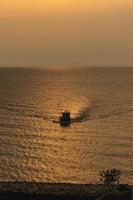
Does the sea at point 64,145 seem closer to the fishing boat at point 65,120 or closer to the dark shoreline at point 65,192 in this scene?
the fishing boat at point 65,120

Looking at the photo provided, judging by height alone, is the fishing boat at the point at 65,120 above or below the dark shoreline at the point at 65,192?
above

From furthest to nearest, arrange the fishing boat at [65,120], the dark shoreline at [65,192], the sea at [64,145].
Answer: the fishing boat at [65,120]
the sea at [64,145]
the dark shoreline at [65,192]

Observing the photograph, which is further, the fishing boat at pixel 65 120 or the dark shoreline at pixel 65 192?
the fishing boat at pixel 65 120


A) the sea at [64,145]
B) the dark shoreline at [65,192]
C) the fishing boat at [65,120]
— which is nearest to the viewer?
the dark shoreline at [65,192]

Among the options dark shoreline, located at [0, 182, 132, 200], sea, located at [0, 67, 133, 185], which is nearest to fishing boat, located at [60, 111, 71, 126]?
sea, located at [0, 67, 133, 185]

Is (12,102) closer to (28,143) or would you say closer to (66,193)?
(28,143)

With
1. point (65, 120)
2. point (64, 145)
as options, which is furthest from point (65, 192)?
point (65, 120)

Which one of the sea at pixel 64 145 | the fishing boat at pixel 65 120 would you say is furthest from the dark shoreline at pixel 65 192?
the fishing boat at pixel 65 120

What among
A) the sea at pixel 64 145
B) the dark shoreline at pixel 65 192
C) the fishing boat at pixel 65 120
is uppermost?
the fishing boat at pixel 65 120
